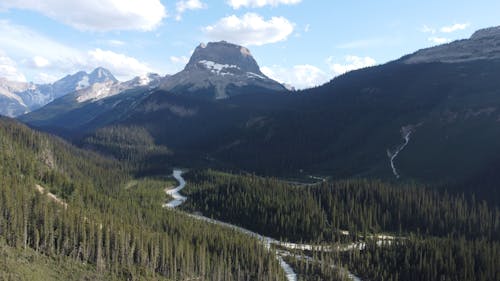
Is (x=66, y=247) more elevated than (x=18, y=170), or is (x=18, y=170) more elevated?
(x=18, y=170)

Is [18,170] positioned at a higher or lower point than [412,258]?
higher

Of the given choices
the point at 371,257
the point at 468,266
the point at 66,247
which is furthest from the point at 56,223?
the point at 468,266

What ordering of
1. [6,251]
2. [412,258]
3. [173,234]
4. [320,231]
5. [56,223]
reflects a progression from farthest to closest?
[320,231] → [173,234] → [412,258] → [56,223] → [6,251]

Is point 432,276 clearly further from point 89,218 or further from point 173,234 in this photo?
point 89,218

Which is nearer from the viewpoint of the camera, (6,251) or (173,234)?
(6,251)

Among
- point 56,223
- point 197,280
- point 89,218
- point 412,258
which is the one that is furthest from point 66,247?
point 412,258

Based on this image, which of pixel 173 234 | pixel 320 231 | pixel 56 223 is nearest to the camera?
pixel 56 223

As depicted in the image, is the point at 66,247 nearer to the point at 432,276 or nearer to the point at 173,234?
the point at 173,234

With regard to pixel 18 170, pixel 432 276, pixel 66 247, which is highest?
pixel 18 170

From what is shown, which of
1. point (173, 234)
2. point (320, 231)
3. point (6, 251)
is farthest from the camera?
point (320, 231)
